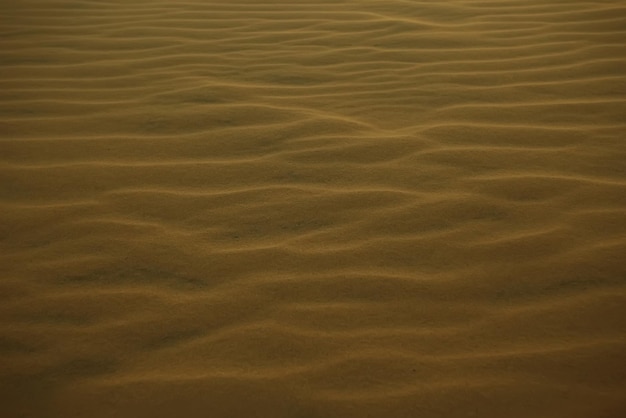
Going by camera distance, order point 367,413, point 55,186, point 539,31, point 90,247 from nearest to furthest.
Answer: point 367,413, point 90,247, point 55,186, point 539,31

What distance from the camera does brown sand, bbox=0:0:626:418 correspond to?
1457 millimetres

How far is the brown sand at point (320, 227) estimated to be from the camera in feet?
4.78

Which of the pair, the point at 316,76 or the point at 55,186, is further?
the point at 316,76

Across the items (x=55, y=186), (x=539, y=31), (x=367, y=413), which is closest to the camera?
(x=367, y=413)

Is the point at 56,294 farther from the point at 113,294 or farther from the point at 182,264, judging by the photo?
the point at 182,264

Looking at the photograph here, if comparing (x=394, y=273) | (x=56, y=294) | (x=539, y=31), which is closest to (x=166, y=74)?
(x=56, y=294)

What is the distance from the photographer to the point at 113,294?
5.68 ft

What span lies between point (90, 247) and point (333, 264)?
2.66 ft

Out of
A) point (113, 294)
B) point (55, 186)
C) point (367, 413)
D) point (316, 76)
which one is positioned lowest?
point (367, 413)

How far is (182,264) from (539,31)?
2.57m

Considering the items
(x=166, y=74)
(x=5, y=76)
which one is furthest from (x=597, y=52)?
(x=5, y=76)

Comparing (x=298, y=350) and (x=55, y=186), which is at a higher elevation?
(x=55, y=186)

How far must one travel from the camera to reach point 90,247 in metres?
1.91

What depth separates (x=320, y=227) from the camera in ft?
6.40
